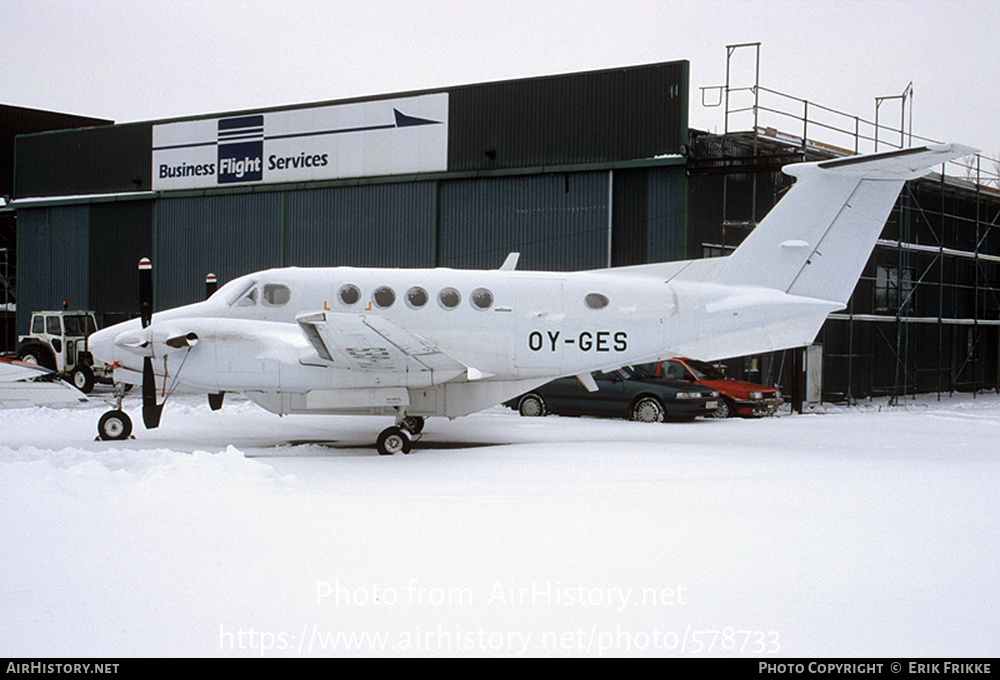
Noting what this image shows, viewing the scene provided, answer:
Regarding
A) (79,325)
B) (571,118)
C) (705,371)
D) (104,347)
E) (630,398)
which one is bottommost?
(630,398)

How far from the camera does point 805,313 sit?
1306 cm

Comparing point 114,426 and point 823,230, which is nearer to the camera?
point 823,230

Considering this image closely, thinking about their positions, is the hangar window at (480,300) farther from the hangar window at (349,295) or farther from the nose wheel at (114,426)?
the nose wheel at (114,426)

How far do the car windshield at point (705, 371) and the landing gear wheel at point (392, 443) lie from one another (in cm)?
958

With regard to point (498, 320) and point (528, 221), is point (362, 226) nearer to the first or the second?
point (528, 221)

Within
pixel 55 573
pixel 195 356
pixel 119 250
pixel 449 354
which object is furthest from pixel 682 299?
pixel 119 250

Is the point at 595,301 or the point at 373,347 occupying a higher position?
the point at 595,301

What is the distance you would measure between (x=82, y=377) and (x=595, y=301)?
17.5 metres

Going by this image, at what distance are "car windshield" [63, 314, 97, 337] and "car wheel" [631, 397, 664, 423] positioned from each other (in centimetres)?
1809

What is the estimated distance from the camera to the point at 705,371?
20.3 metres

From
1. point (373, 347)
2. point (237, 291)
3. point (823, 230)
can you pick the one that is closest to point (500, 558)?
point (373, 347)

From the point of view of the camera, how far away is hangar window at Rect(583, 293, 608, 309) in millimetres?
13492

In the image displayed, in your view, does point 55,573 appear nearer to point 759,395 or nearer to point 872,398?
point 759,395

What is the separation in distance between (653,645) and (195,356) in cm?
1012
